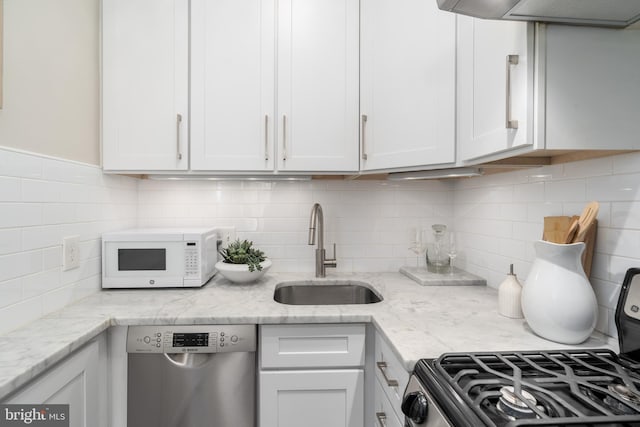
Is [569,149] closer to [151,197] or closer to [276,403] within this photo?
[276,403]

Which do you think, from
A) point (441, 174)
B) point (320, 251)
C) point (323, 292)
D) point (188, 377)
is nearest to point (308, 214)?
point (320, 251)

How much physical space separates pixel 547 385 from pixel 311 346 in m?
0.77

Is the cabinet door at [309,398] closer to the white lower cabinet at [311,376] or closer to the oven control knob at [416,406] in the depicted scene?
the white lower cabinet at [311,376]

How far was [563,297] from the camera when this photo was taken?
0.95m

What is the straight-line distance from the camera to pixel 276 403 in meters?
1.27

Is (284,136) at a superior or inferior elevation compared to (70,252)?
superior

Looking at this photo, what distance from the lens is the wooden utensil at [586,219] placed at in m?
0.98

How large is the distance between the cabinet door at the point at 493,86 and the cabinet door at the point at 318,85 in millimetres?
554

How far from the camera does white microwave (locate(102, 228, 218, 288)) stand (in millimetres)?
1570

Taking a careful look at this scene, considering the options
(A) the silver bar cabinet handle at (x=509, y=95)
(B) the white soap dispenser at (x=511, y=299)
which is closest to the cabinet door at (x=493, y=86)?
(A) the silver bar cabinet handle at (x=509, y=95)

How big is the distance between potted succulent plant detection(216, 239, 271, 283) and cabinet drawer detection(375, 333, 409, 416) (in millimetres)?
668

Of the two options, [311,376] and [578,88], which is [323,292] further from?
[578,88]

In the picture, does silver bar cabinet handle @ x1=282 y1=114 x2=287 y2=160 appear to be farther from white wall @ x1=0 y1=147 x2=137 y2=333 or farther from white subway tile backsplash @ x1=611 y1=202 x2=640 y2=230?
white subway tile backsplash @ x1=611 y1=202 x2=640 y2=230

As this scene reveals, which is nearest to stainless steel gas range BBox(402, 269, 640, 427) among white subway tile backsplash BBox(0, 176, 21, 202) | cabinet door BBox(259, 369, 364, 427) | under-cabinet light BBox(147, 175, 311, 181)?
cabinet door BBox(259, 369, 364, 427)
